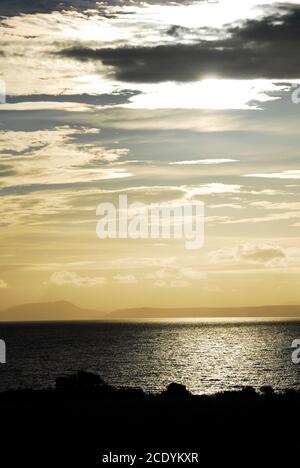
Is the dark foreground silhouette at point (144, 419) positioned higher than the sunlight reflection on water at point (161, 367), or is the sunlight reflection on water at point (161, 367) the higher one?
the sunlight reflection on water at point (161, 367)

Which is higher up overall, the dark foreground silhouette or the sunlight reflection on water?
the sunlight reflection on water

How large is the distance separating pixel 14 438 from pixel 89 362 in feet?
375

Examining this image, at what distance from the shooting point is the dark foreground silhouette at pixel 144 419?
1431 inches

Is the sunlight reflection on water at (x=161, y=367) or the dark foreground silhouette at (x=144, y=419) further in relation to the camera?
the sunlight reflection on water at (x=161, y=367)

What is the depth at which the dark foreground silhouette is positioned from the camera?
36344 millimetres

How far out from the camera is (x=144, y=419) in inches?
→ 1667

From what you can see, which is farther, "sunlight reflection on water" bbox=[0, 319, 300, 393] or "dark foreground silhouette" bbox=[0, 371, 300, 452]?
"sunlight reflection on water" bbox=[0, 319, 300, 393]

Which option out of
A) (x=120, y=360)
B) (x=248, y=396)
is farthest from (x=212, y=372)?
(x=248, y=396)

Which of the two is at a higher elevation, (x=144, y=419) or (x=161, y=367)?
(x=161, y=367)

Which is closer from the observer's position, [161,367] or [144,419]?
[144,419]

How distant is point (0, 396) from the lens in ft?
179
